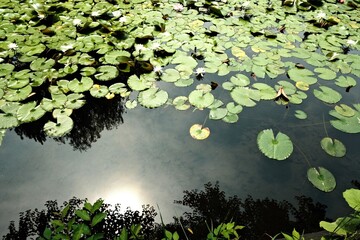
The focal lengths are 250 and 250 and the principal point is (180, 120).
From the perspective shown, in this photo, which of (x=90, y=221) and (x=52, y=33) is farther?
(x=52, y=33)

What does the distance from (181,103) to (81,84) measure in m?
0.93

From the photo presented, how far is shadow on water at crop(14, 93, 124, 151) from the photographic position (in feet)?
6.61

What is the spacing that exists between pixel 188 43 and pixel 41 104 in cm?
167

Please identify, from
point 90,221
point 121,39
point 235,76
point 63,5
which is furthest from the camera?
point 63,5

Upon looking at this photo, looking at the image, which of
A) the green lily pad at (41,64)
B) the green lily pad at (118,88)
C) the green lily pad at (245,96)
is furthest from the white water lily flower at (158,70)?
the green lily pad at (41,64)

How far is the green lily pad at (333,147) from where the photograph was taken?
73.2 inches

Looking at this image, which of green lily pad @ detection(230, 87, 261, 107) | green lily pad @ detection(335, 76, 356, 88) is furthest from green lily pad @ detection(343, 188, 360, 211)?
green lily pad @ detection(335, 76, 356, 88)

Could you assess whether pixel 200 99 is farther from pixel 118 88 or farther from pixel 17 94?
pixel 17 94

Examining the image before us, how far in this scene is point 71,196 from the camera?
171 cm

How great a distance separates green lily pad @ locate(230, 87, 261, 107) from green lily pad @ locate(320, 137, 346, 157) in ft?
2.06

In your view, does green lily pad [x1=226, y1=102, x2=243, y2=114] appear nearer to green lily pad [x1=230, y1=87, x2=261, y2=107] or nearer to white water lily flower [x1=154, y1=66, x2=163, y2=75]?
green lily pad [x1=230, y1=87, x2=261, y2=107]

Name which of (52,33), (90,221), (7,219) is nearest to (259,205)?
(90,221)

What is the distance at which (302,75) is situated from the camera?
8.15 ft

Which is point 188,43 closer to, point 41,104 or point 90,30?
point 90,30
